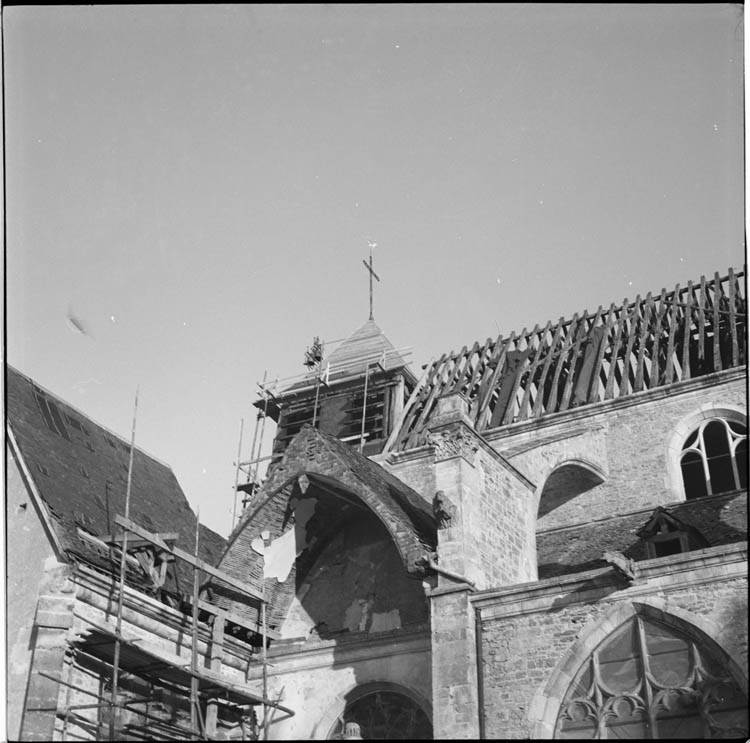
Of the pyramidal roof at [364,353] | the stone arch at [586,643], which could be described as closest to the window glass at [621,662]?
the stone arch at [586,643]

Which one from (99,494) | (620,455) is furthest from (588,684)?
(99,494)

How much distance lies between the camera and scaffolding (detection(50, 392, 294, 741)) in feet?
48.9

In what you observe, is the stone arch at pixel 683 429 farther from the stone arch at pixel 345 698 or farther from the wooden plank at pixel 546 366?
the stone arch at pixel 345 698

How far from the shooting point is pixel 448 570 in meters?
15.0

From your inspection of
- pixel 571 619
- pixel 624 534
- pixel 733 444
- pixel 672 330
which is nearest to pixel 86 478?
pixel 571 619

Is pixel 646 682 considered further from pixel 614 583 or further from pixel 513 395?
pixel 513 395

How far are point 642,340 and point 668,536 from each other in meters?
6.32

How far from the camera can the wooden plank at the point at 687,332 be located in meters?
20.2

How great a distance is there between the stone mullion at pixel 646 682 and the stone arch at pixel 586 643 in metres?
0.21

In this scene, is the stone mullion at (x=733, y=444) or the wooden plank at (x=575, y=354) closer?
the stone mullion at (x=733, y=444)

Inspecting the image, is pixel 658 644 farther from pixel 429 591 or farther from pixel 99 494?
pixel 99 494

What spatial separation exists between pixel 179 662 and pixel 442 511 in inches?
191

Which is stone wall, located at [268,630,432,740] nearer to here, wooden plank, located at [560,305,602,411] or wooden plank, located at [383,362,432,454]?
wooden plank, located at [383,362,432,454]

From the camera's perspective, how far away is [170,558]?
17.7 meters
